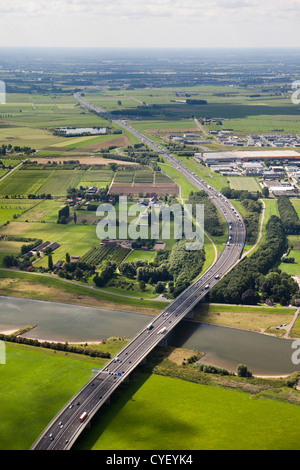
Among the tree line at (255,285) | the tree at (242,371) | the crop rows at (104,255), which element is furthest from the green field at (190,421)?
the crop rows at (104,255)

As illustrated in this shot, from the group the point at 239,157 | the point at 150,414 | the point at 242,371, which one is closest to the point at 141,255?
the point at 242,371

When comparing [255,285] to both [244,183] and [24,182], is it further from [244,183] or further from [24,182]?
[24,182]

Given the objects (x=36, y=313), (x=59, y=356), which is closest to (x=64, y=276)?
(x=36, y=313)

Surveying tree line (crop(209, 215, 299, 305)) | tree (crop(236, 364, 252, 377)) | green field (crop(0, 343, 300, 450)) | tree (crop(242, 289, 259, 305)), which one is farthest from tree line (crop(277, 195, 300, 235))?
green field (crop(0, 343, 300, 450))

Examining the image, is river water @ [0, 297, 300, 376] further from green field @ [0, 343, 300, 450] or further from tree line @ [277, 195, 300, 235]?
tree line @ [277, 195, 300, 235]

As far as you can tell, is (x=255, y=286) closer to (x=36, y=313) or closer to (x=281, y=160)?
(x=36, y=313)
